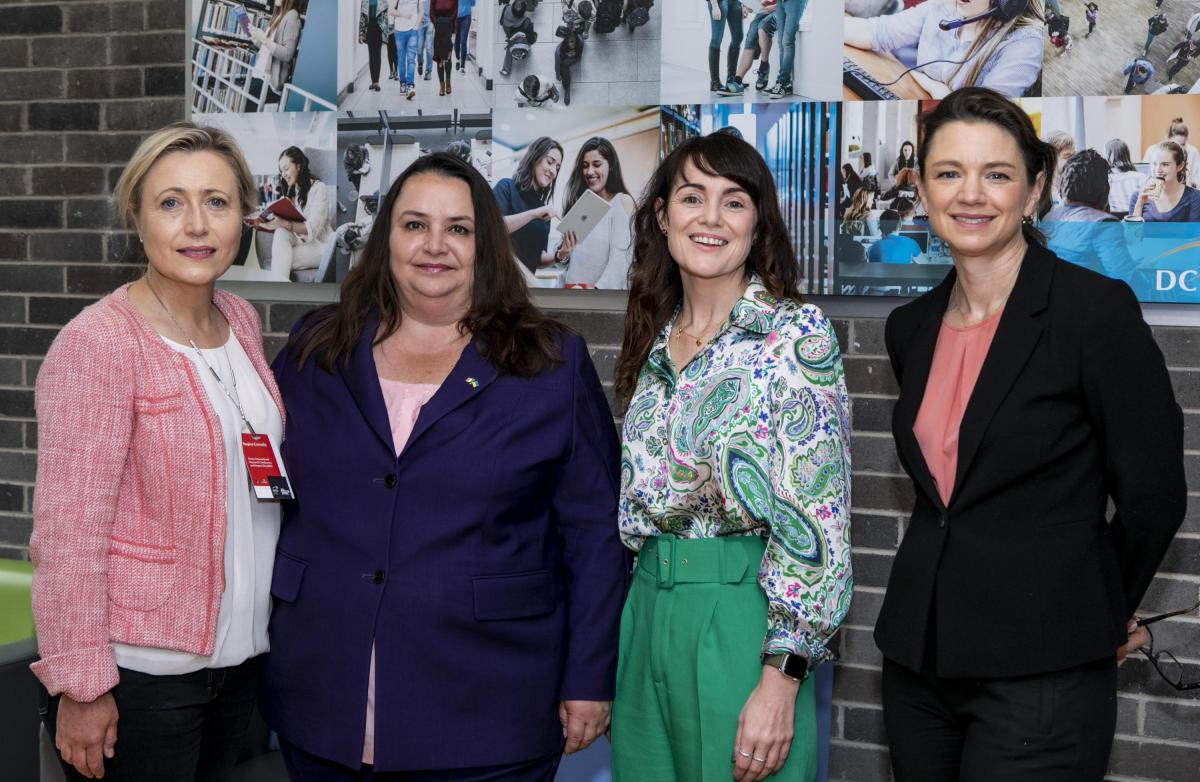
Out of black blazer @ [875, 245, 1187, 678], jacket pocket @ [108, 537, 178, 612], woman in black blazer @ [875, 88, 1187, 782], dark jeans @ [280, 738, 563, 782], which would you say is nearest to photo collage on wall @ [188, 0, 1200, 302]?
woman in black blazer @ [875, 88, 1187, 782]

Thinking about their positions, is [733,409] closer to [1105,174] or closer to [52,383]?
[52,383]

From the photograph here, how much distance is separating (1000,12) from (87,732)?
2649 millimetres

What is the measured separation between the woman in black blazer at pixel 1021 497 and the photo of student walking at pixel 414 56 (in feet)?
6.03

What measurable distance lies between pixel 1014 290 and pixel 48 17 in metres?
3.41

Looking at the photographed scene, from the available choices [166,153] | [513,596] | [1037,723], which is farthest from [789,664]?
[166,153]

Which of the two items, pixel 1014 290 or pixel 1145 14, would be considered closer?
pixel 1014 290

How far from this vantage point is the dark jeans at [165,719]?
2.04 meters

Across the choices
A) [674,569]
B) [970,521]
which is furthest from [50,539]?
[970,521]

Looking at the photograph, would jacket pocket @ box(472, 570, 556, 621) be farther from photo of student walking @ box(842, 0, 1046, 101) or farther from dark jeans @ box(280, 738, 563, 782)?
photo of student walking @ box(842, 0, 1046, 101)

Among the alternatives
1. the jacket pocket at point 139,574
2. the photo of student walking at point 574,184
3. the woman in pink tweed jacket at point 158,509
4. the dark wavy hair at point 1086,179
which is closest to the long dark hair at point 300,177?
the photo of student walking at point 574,184

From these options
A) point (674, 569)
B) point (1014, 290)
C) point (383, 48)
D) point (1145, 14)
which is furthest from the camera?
point (383, 48)

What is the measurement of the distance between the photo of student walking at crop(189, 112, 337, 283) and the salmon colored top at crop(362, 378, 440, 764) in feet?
5.24

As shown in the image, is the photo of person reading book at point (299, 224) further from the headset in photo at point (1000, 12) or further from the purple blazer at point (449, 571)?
the headset in photo at point (1000, 12)

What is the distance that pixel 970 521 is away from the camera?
1968 mm
